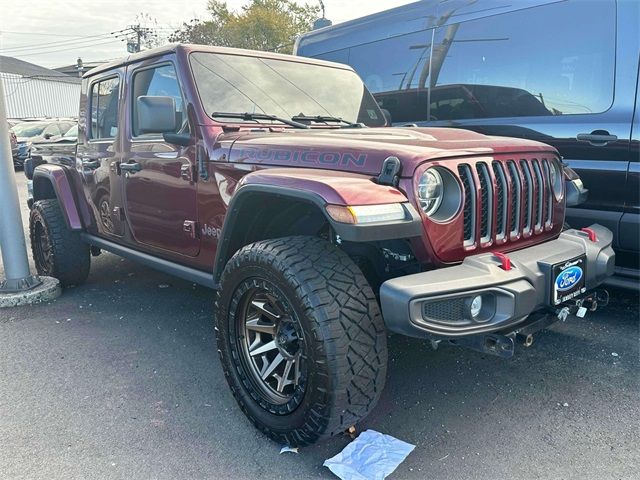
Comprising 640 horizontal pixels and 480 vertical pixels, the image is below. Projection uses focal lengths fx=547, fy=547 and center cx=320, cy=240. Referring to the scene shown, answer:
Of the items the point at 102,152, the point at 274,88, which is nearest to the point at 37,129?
the point at 102,152

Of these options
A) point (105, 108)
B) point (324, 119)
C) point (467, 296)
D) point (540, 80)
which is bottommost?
point (467, 296)

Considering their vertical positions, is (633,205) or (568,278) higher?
(633,205)

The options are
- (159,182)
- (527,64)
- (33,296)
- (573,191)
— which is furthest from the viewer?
(33,296)

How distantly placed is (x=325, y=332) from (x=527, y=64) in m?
2.97

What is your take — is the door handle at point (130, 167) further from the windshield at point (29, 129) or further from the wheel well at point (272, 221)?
the windshield at point (29, 129)

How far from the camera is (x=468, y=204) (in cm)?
245

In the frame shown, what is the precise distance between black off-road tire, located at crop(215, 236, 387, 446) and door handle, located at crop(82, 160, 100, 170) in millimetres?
2369

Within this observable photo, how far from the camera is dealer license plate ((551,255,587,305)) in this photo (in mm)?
2369

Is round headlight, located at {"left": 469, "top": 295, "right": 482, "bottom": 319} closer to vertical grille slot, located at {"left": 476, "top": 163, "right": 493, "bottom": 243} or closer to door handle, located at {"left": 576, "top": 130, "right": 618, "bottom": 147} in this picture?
vertical grille slot, located at {"left": 476, "top": 163, "right": 493, "bottom": 243}

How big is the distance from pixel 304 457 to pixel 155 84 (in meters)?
2.59

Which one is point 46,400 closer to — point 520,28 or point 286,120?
point 286,120

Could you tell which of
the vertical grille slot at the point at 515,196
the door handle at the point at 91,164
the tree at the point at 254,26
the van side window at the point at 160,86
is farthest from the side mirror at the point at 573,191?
the tree at the point at 254,26

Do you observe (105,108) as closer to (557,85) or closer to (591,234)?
(557,85)

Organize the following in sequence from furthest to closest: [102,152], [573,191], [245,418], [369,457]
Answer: [102,152] → [573,191] → [245,418] → [369,457]
